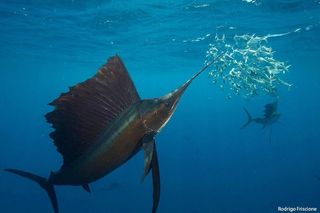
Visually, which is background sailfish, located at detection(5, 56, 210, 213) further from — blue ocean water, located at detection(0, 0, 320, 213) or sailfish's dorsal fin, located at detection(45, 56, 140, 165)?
blue ocean water, located at detection(0, 0, 320, 213)

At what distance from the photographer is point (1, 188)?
2259 centimetres

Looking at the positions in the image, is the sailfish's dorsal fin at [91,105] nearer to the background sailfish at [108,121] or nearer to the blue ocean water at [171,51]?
the background sailfish at [108,121]

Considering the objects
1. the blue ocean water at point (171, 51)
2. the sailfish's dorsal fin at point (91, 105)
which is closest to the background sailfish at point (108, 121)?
the sailfish's dorsal fin at point (91, 105)

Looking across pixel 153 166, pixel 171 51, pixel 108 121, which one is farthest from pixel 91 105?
pixel 171 51

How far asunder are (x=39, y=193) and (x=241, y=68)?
660 inches

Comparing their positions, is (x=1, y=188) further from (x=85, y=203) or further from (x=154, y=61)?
(x=154, y=61)

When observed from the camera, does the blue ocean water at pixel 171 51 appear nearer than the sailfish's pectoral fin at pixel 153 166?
No

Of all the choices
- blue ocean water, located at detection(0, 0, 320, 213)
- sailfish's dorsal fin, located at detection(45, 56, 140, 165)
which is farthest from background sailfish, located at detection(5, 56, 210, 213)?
blue ocean water, located at detection(0, 0, 320, 213)

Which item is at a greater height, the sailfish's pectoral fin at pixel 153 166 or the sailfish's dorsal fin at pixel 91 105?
the sailfish's dorsal fin at pixel 91 105

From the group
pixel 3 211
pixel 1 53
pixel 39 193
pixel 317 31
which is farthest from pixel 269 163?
pixel 1 53

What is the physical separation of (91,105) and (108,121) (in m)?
0.22

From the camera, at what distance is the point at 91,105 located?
8.78 feet

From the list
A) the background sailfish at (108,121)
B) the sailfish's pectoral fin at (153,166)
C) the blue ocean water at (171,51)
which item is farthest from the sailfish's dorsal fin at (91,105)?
the blue ocean water at (171,51)

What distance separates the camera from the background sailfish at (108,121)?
2.64m
